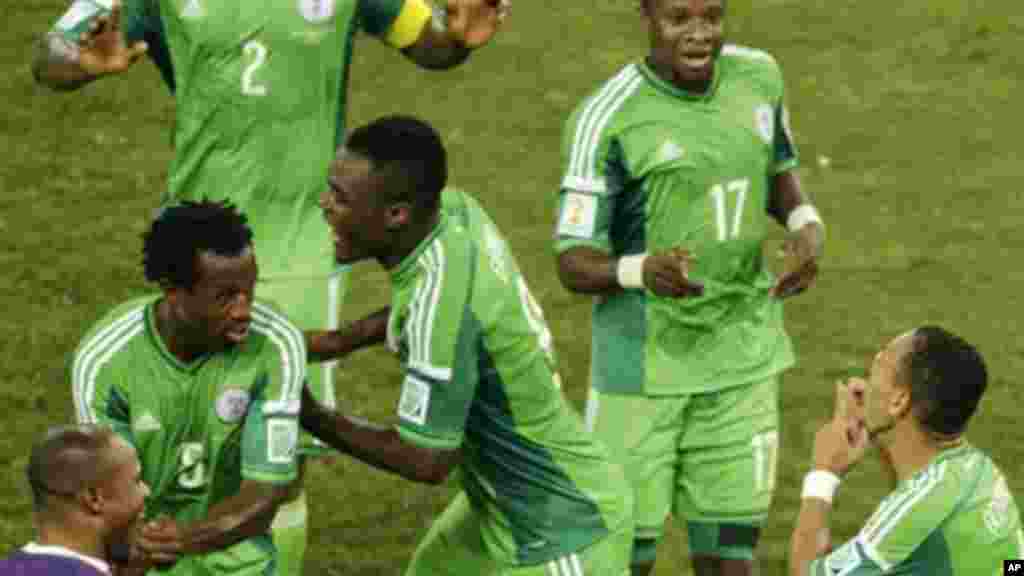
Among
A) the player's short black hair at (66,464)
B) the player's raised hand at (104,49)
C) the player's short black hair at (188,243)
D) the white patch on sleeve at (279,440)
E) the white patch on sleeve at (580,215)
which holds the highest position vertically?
the player's raised hand at (104,49)

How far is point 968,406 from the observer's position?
991 cm

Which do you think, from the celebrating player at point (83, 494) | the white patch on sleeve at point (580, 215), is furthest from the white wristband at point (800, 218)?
the celebrating player at point (83, 494)

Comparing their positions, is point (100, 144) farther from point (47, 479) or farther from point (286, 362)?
point (47, 479)

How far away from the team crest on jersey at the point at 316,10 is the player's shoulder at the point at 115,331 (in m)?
2.21

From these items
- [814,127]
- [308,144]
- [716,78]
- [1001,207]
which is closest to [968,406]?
[716,78]

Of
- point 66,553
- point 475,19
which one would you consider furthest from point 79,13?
point 66,553

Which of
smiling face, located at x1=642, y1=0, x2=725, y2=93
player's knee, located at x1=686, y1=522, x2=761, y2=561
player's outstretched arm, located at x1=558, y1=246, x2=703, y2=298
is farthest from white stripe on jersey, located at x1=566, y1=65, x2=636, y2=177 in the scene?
player's knee, located at x1=686, y1=522, x2=761, y2=561

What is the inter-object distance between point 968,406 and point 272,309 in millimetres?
2288

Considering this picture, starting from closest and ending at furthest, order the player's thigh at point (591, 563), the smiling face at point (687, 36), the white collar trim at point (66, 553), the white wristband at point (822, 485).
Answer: the white collar trim at point (66, 553)
the player's thigh at point (591, 563)
the white wristband at point (822, 485)
the smiling face at point (687, 36)

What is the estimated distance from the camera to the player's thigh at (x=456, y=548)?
10.4 meters

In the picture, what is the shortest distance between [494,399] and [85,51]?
2.15 meters

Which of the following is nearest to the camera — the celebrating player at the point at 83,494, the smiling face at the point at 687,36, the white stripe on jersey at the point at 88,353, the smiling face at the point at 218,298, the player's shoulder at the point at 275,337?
the celebrating player at the point at 83,494

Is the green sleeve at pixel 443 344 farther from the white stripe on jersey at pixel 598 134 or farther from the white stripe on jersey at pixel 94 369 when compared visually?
the white stripe on jersey at pixel 598 134

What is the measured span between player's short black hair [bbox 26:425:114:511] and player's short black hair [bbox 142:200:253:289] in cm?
104
